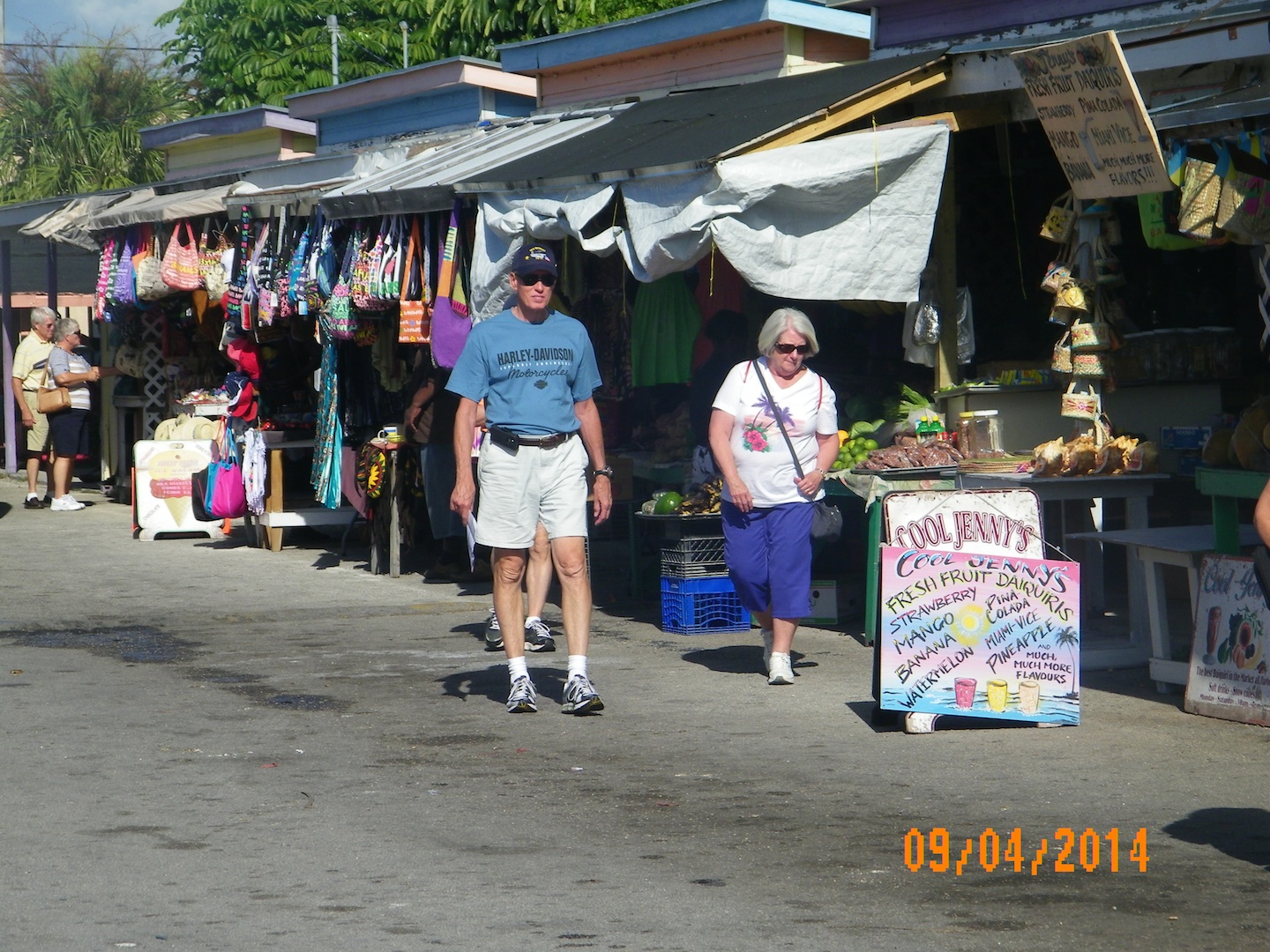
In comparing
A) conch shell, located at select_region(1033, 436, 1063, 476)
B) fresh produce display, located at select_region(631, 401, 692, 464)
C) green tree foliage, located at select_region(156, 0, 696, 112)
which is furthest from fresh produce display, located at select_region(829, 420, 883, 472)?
green tree foliage, located at select_region(156, 0, 696, 112)

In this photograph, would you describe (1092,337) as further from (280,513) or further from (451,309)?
(280,513)

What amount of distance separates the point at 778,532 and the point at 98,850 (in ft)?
12.6

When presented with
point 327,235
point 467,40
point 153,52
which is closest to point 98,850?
point 327,235

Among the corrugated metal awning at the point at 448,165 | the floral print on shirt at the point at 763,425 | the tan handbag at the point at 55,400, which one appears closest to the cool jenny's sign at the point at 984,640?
the floral print on shirt at the point at 763,425

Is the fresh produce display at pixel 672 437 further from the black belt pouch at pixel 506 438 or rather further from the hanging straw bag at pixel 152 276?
the hanging straw bag at pixel 152 276

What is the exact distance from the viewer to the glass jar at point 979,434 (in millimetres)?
9219

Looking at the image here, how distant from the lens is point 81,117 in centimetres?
4247

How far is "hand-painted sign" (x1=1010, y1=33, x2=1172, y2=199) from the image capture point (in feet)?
24.6

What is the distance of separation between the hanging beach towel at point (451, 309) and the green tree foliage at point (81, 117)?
3089cm

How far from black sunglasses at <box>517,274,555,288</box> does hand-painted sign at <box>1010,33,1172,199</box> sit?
2.68m

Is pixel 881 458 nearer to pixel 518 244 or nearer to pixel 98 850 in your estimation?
pixel 518 244

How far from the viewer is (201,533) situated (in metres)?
14.8

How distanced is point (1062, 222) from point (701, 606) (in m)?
2.97

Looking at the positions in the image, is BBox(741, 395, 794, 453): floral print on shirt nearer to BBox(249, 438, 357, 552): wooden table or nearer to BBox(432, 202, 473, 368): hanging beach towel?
BBox(432, 202, 473, 368): hanging beach towel
